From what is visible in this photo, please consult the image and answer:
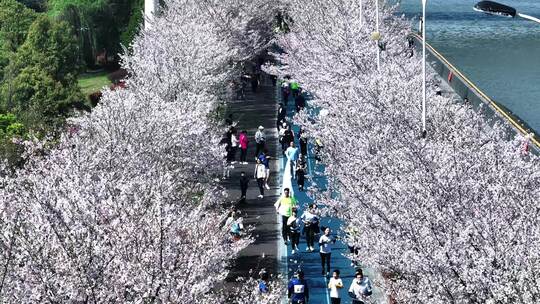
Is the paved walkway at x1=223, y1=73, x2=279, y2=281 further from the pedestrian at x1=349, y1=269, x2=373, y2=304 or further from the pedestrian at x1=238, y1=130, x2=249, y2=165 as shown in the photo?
the pedestrian at x1=349, y1=269, x2=373, y2=304

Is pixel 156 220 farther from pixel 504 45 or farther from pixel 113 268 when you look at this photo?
pixel 504 45

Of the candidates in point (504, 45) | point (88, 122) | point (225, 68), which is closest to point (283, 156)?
point (225, 68)

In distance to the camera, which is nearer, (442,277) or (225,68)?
(442,277)

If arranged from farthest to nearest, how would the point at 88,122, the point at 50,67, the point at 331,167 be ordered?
the point at 50,67
the point at 88,122
the point at 331,167

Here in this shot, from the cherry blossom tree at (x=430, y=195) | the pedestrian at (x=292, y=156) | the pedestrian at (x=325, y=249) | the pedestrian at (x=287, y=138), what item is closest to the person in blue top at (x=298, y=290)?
the cherry blossom tree at (x=430, y=195)

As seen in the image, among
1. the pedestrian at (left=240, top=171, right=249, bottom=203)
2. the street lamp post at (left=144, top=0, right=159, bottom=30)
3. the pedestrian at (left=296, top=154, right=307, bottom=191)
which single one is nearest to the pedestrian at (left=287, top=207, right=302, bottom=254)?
the pedestrian at (left=240, top=171, right=249, bottom=203)

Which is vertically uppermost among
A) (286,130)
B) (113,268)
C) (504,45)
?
(113,268)

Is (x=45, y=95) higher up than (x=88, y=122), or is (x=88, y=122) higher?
(x=88, y=122)
